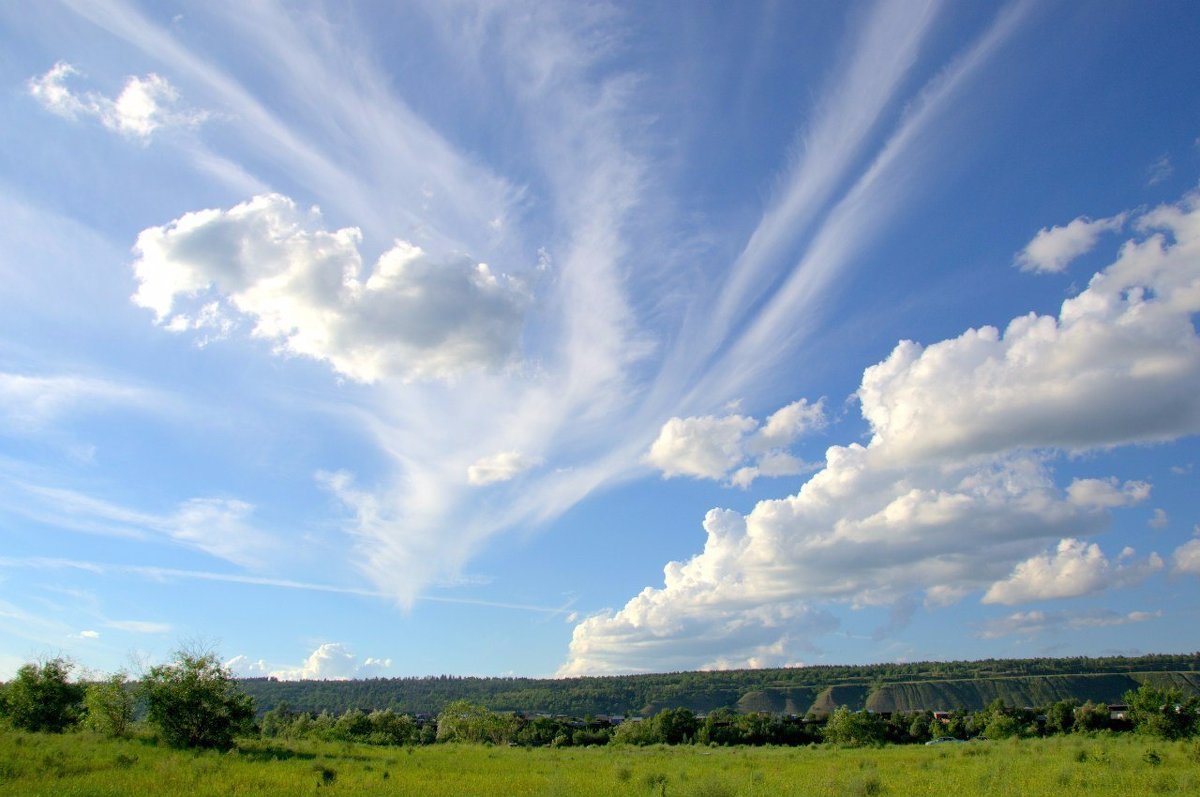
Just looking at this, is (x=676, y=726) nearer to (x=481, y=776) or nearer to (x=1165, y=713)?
(x=1165, y=713)

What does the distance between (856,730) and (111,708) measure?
7451 cm

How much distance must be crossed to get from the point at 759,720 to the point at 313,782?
94.3 metres

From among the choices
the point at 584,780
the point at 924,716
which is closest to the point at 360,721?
the point at 584,780

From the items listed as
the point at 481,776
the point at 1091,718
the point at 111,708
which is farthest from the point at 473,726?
the point at 1091,718

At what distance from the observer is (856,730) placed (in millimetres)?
83062

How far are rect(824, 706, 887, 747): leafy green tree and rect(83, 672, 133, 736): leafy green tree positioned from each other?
71.9m

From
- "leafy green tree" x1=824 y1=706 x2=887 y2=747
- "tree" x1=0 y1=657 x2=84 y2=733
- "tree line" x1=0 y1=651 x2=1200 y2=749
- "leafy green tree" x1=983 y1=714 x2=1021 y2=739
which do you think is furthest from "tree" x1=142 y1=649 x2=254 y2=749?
"leafy green tree" x1=983 y1=714 x2=1021 y2=739

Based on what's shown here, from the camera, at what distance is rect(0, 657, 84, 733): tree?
5044cm

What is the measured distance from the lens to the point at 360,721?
286ft

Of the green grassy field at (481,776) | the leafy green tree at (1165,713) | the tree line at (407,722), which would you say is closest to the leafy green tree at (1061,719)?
the tree line at (407,722)

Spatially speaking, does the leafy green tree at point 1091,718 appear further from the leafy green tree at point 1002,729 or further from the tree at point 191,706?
the tree at point 191,706

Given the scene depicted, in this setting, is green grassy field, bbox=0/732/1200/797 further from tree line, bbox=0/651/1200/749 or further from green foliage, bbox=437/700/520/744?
green foliage, bbox=437/700/520/744

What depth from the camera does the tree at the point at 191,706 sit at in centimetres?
3881

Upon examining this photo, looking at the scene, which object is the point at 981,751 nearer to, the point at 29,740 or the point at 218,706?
the point at 218,706
